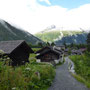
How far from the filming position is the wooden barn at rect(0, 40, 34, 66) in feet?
54.6

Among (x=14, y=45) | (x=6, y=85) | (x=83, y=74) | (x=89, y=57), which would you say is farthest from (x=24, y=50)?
(x=89, y=57)

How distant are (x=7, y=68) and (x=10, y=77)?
0.56 m

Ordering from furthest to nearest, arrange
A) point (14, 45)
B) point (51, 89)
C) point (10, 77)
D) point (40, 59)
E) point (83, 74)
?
point (40, 59), point (83, 74), point (14, 45), point (51, 89), point (10, 77)

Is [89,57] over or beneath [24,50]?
beneath

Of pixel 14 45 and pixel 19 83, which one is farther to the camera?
pixel 14 45

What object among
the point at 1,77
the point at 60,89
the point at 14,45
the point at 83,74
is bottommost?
the point at 83,74

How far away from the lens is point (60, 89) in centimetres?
1227

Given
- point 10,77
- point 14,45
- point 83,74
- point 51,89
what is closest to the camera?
point 10,77

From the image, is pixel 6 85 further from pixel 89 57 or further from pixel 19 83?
pixel 89 57

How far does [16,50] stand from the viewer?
1844 centimetres

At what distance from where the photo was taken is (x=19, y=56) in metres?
19.3

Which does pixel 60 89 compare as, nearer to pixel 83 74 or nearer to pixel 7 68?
pixel 7 68

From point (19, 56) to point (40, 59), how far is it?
27.3m

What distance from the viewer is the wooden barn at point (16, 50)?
1663cm
